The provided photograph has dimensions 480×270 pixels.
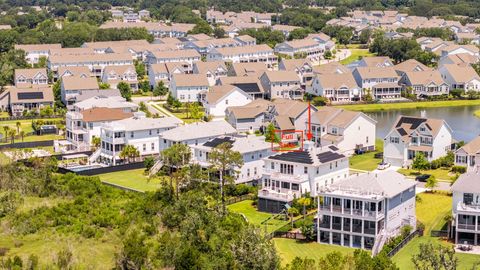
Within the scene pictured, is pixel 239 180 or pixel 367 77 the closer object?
pixel 239 180

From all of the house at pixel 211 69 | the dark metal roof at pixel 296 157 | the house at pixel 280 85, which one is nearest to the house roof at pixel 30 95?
the house at pixel 211 69

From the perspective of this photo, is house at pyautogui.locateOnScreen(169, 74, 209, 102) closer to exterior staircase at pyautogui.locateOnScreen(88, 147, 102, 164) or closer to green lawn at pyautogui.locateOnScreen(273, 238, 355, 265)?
exterior staircase at pyautogui.locateOnScreen(88, 147, 102, 164)

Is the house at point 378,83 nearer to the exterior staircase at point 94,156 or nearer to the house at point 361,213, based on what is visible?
the exterior staircase at point 94,156

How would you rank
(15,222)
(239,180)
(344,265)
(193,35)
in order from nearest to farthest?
(344,265), (15,222), (239,180), (193,35)

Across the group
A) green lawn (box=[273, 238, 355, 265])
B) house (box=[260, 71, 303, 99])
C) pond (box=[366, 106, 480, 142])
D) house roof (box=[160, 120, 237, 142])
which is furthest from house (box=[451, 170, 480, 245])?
house (box=[260, 71, 303, 99])

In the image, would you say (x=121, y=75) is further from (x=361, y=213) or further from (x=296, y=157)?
(x=361, y=213)

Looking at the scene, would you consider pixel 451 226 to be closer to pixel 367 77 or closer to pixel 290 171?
pixel 290 171

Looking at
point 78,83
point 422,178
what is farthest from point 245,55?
point 422,178

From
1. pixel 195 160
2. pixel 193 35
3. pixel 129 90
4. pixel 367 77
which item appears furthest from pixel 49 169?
pixel 193 35
